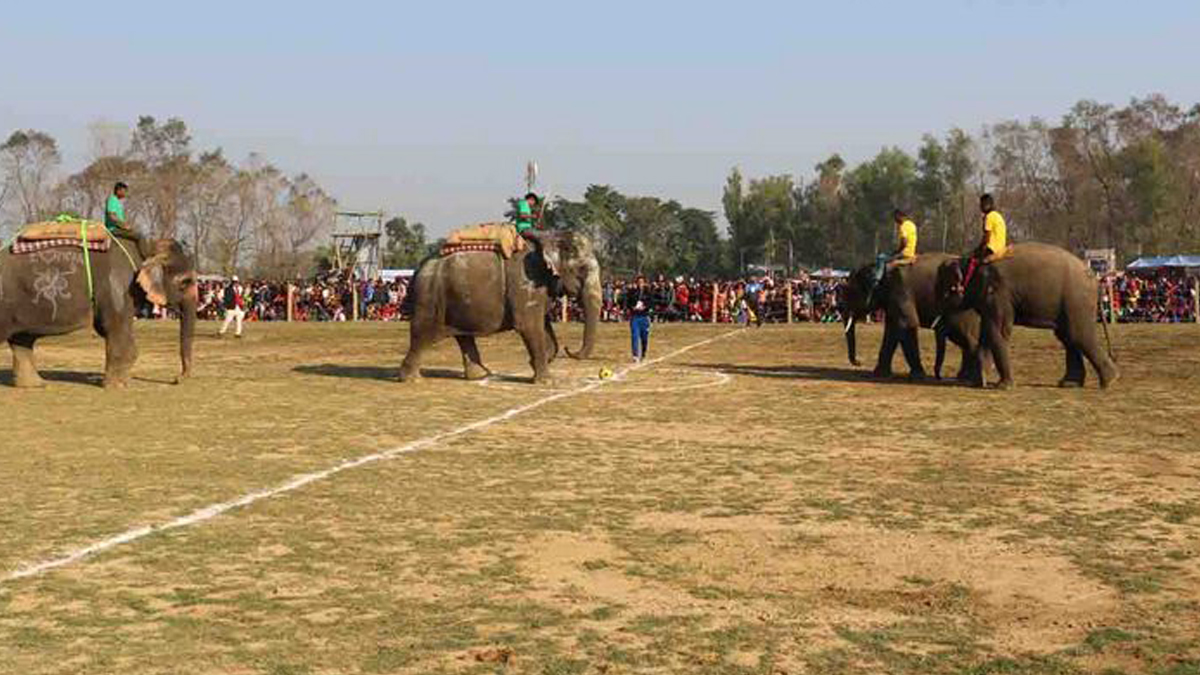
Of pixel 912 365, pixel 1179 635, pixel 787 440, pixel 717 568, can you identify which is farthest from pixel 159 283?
pixel 1179 635

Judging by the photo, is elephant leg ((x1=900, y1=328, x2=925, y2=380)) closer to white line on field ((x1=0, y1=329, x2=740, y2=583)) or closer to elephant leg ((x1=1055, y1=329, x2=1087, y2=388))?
elephant leg ((x1=1055, y1=329, x2=1087, y2=388))

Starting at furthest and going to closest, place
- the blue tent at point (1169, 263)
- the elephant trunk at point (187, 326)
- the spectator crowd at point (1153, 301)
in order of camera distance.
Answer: the blue tent at point (1169, 263) < the spectator crowd at point (1153, 301) < the elephant trunk at point (187, 326)

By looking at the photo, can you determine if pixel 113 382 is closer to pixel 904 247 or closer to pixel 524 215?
pixel 524 215

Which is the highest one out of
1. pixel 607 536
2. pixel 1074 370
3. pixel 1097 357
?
pixel 1097 357

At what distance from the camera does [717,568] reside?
24.5 feet

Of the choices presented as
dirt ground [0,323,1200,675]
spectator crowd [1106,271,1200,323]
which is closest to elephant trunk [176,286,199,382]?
dirt ground [0,323,1200,675]

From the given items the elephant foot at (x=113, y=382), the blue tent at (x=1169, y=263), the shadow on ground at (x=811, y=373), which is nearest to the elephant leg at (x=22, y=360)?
the elephant foot at (x=113, y=382)

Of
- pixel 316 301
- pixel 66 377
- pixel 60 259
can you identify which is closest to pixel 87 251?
pixel 60 259

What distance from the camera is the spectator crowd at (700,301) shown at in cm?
4228

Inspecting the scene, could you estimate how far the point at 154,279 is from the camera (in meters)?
18.5

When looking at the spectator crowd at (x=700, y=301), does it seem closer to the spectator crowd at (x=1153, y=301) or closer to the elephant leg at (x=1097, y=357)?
the spectator crowd at (x=1153, y=301)

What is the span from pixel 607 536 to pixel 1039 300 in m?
11.9

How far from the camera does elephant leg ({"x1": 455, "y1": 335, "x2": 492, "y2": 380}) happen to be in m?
19.7

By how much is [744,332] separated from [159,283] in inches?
837
